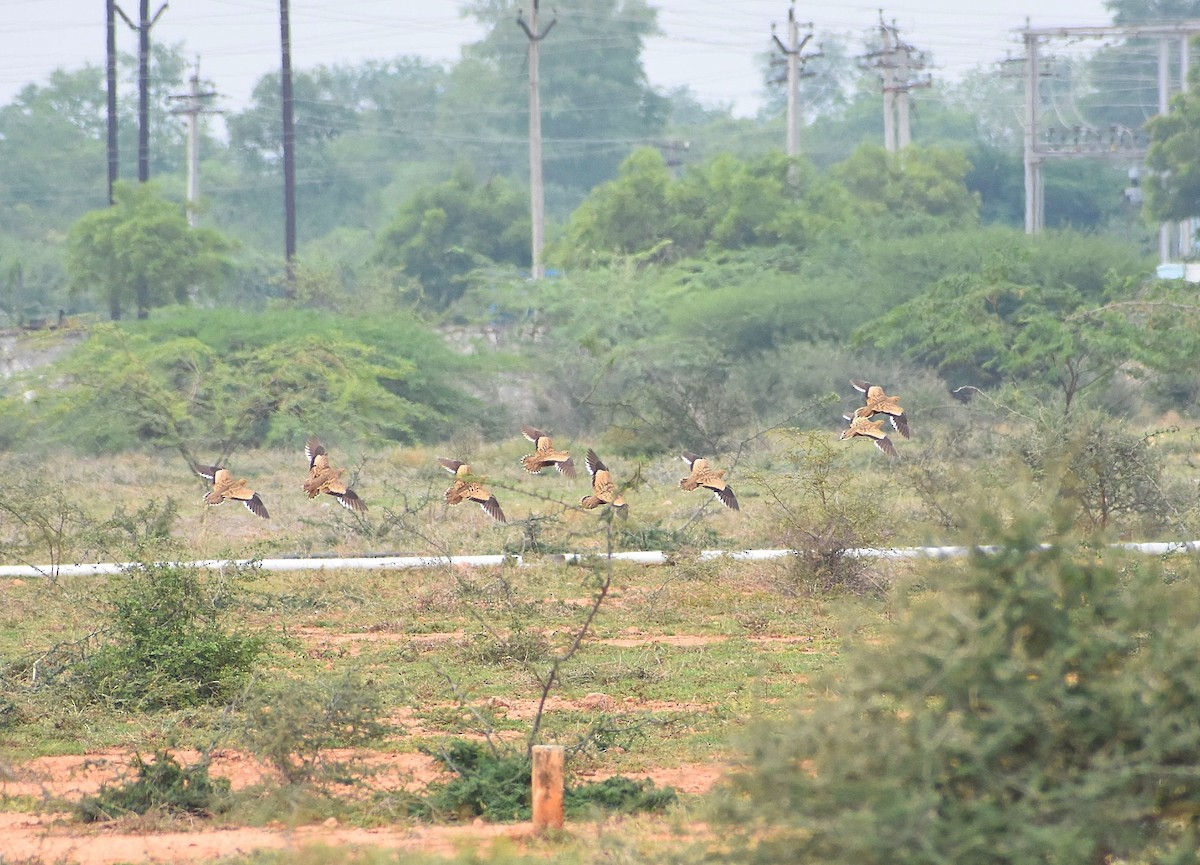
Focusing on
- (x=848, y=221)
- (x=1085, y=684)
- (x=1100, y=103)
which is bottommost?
(x=1085, y=684)

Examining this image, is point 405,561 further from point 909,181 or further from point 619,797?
point 909,181

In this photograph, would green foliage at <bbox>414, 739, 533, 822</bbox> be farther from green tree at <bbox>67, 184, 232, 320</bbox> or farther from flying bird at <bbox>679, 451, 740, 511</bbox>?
green tree at <bbox>67, 184, 232, 320</bbox>

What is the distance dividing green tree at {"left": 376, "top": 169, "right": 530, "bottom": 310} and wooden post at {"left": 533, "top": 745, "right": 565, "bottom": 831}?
3704 cm

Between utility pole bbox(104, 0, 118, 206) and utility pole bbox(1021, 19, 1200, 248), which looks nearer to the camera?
utility pole bbox(104, 0, 118, 206)

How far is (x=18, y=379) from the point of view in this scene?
84.2ft

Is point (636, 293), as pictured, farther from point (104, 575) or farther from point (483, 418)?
point (104, 575)

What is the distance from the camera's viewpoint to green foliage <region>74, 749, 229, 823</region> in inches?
269

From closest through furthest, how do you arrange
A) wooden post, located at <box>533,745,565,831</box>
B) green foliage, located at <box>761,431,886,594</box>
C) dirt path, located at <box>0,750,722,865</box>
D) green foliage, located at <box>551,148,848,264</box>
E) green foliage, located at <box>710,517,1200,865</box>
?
green foliage, located at <box>710,517,1200,865</box>, dirt path, located at <box>0,750,722,865</box>, wooden post, located at <box>533,745,565,831</box>, green foliage, located at <box>761,431,886,594</box>, green foliage, located at <box>551,148,848,264</box>

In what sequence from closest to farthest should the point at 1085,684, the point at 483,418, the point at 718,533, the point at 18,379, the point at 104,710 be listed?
the point at 1085,684
the point at 104,710
the point at 718,533
the point at 18,379
the point at 483,418

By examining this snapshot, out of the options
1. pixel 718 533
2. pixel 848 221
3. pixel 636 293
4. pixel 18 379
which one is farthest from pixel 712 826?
pixel 848 221

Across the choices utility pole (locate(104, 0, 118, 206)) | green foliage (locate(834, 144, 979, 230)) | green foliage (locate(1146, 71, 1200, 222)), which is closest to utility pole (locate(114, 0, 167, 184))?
utility pole (locate(104, 0, 118, 206))

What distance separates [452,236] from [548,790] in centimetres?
3769

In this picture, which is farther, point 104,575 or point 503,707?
point 104,575

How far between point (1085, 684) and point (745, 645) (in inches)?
244
